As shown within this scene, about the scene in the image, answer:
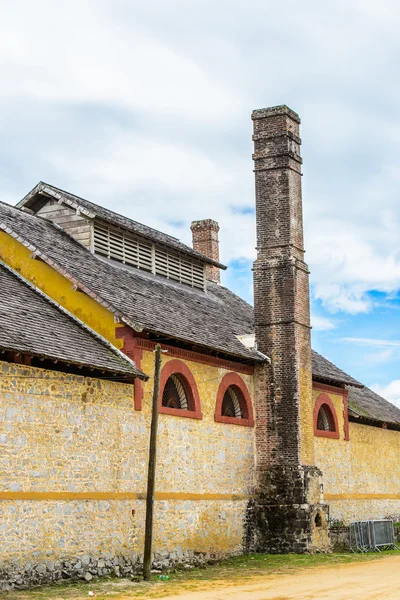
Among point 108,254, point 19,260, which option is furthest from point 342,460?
point 19,260

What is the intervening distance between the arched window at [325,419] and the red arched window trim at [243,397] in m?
4.79

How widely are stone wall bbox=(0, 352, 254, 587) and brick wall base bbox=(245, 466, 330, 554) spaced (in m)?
0.83

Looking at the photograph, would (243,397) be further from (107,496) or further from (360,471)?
(360,471)

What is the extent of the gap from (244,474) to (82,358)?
8.17 metres

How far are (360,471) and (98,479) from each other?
49.9 ft

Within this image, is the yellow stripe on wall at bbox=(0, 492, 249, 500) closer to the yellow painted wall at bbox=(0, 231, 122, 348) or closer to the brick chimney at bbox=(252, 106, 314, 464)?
the brick chimney at bbox=(252, 106, 314, 464)

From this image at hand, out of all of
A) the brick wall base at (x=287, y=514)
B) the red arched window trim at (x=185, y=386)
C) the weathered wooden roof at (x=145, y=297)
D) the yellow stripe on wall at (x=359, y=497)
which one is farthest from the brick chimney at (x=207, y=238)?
the red arched window trim at (x=185, y=386)

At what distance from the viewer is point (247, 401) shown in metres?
25.2

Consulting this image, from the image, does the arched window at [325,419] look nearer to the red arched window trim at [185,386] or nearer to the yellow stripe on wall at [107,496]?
the yellow stripe on wall at [107,496]

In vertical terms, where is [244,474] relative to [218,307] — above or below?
below

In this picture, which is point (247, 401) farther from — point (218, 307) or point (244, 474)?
point (218, 307)

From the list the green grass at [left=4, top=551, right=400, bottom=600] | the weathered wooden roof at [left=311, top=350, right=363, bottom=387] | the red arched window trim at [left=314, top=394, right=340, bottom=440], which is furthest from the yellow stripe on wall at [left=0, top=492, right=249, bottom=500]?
the weathered wooden roof at [left=311, top=350, right=363, bottom=387]

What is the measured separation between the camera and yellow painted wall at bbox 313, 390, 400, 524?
29109 mm

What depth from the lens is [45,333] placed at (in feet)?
60.5
